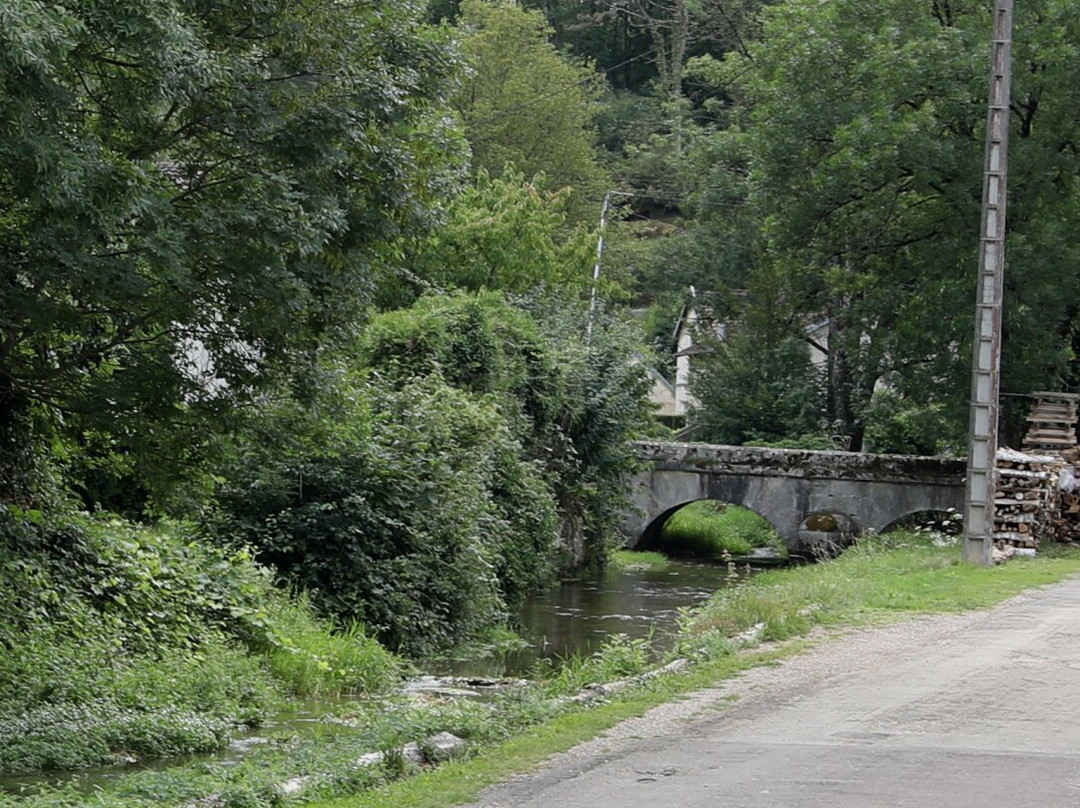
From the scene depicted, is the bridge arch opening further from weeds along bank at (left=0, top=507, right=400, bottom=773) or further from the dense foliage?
weeds along bank at (left=0, top=507, right=400, bottom=773)

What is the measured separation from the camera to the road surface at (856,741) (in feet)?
26.1

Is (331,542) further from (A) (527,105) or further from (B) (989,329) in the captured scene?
(A) (527,105)

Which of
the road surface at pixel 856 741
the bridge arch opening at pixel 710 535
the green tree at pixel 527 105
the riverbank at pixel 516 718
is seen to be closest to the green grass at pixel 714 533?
the bridge arch opening at pixel 710 535

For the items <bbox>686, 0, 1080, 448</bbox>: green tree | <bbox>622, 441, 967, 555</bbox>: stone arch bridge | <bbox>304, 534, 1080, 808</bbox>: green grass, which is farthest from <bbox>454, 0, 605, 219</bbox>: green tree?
<bbox>304, 534, 1080, 808</bbox>: green grass

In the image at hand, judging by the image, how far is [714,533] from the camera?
41.0 meters

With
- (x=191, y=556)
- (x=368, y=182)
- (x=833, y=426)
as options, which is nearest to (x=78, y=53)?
(x=368, y=182)

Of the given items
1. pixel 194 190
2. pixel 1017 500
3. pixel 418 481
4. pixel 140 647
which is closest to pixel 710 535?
pixel 1017 500

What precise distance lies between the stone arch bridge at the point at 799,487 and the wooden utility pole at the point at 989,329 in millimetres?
10303

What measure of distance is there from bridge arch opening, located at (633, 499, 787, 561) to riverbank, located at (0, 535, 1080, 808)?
59.9 feet

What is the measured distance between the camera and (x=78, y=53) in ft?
27.5

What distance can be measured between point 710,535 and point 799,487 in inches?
292

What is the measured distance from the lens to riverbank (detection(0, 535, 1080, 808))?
8180 mm

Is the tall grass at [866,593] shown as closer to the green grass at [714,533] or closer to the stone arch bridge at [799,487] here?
the stone arch bridge at [799,487]

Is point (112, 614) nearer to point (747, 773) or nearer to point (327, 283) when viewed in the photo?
point (327, 283)
